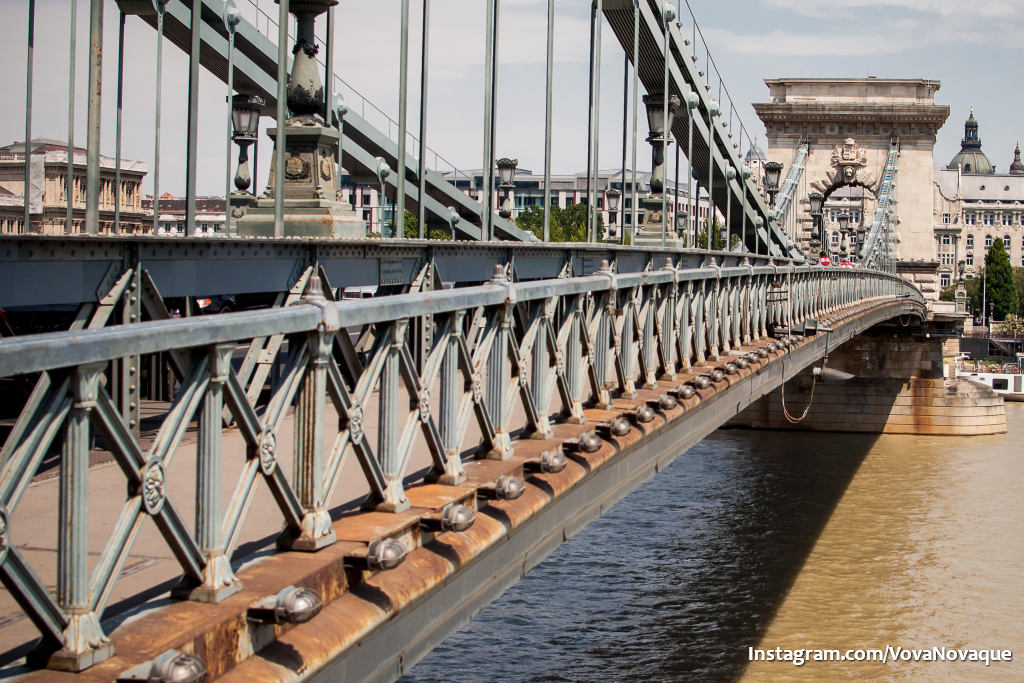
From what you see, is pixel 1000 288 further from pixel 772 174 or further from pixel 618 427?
pixel 618 427

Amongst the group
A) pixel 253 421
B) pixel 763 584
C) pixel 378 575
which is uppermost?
pixel 253 421

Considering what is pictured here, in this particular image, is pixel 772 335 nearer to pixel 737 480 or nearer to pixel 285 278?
pixel 285 278

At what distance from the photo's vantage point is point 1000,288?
386 ft

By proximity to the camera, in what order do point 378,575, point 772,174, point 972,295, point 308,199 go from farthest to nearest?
point 972,295, point 772,174, point 308,199, point 378,575

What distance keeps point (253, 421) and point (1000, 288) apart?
121974 mm

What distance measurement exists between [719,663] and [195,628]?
53.8ft

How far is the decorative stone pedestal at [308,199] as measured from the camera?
31.5 ft

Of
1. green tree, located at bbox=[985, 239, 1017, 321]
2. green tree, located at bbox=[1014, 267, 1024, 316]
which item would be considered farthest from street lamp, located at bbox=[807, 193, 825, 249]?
green tree, located at bbox=[1014, 267, 1024, 316]

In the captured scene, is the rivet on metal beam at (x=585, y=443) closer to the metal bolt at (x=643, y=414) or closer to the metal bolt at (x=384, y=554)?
the metal bolt at (x=643, y=414)

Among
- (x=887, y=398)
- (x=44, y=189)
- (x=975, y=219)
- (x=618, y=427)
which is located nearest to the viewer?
(x=618, y=427)

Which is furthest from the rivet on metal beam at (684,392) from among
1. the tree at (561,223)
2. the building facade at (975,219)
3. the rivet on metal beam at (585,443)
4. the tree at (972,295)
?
the building facade at (975,219)

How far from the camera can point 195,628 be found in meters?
3.75

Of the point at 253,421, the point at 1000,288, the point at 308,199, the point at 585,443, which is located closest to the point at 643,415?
the point at 585,443

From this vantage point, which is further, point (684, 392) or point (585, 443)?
point (684, 392)
